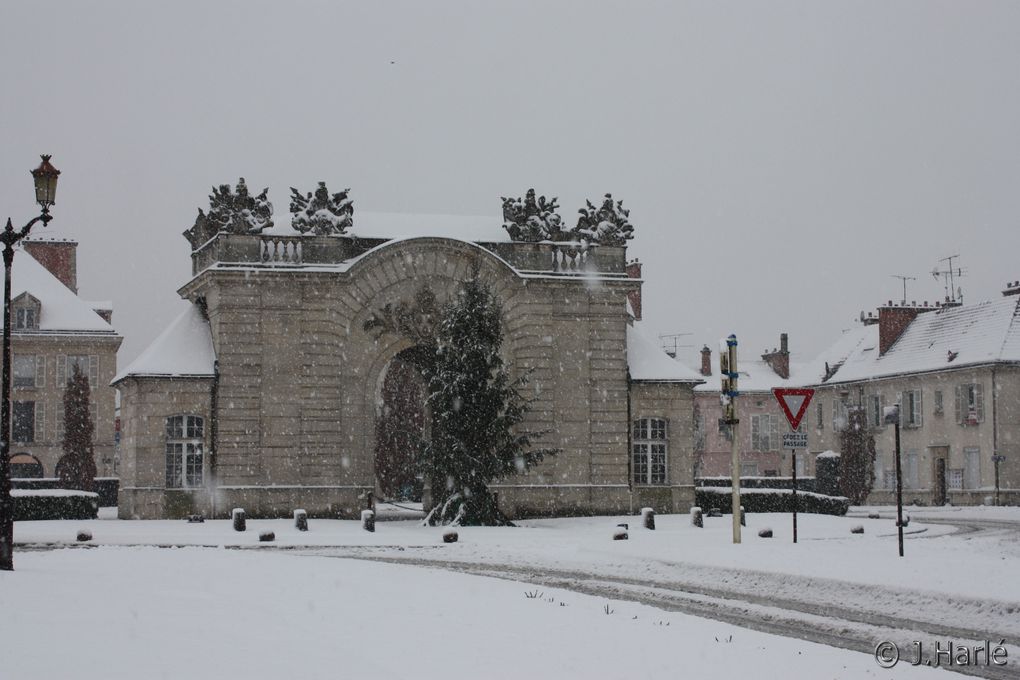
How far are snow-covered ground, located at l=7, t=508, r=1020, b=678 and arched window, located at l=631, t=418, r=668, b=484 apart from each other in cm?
1298

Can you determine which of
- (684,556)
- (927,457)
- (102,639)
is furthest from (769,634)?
(927,457)

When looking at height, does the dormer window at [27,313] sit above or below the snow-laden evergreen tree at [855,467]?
above

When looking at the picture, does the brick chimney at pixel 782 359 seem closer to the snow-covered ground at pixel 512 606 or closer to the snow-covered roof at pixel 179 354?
the snow-covered roof at pixel 179 354

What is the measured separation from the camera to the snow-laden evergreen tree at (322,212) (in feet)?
118

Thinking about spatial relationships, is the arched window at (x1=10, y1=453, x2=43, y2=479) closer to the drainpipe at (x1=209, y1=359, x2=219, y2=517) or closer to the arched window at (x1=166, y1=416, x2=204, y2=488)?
the arched window at (x1=166, y1=416, x2=204, y2=488)

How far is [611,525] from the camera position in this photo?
3334 centimetres

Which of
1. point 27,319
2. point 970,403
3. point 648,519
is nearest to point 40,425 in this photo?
point 27,319

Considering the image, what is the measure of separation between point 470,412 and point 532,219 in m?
7.73

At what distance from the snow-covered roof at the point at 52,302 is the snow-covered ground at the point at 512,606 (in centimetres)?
3917

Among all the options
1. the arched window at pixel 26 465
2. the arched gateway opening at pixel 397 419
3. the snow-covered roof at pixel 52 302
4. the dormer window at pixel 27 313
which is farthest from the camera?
the snow-covered roof at pixel 52 302

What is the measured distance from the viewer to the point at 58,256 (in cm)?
6569

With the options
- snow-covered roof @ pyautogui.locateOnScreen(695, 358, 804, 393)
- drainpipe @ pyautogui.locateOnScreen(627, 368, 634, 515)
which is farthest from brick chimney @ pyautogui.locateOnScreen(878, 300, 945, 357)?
drainpipe @ pyautogui.locateOnScreen(627, 368, 634, 515)

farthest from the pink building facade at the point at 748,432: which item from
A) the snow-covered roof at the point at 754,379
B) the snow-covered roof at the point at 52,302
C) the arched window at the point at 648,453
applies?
the arched window at the point at 648,453

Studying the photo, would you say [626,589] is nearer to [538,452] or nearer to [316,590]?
[316,590]
